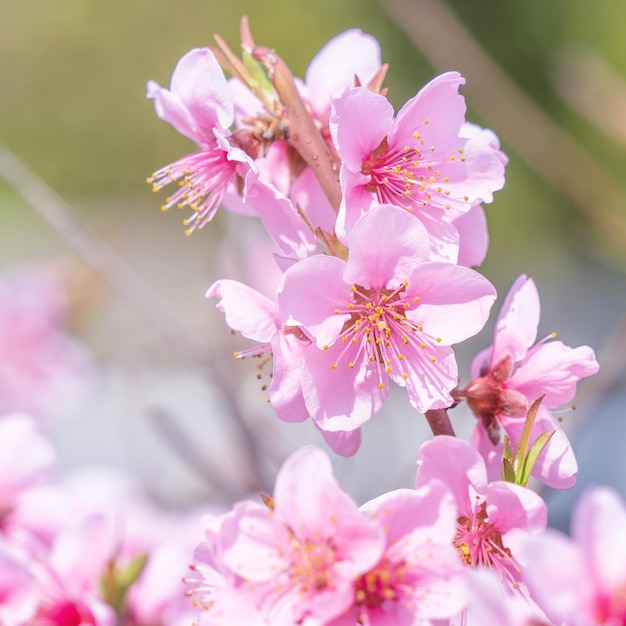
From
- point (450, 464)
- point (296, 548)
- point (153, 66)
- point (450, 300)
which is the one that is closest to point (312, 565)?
point (296, 548)

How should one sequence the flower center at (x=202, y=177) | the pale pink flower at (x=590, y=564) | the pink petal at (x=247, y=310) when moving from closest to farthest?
the pale pink flower at (x=590, y=564) < the pink petal at (x=247, y=310) < the flower center at (x=202, y=177)

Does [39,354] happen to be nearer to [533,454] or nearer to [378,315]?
[378,315]

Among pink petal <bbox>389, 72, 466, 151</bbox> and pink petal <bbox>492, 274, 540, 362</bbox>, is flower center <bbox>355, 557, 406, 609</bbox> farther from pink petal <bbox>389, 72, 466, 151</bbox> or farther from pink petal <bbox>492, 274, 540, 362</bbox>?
pink petal <bbox>389, 72, 466, 151</bbox>

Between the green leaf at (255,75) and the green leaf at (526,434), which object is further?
the green leaf at (255,75)

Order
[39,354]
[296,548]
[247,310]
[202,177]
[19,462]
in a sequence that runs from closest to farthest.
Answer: [296,548]
[247,310]
[202,177]
[19,462]
[39,354]

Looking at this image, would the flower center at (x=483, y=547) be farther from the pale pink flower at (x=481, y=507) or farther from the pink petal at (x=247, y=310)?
the pink petal at (x=247, y=310)

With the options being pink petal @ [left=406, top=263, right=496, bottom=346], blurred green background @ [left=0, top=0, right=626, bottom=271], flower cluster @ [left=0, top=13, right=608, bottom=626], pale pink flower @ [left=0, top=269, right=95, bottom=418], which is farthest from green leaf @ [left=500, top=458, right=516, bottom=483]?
blurred green background @ [left=0, top=0, right=626, bottom=271]

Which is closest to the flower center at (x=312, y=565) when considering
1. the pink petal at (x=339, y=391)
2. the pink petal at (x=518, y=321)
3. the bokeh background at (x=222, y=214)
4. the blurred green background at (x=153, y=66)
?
the pink petal at (x=339, y=391)
